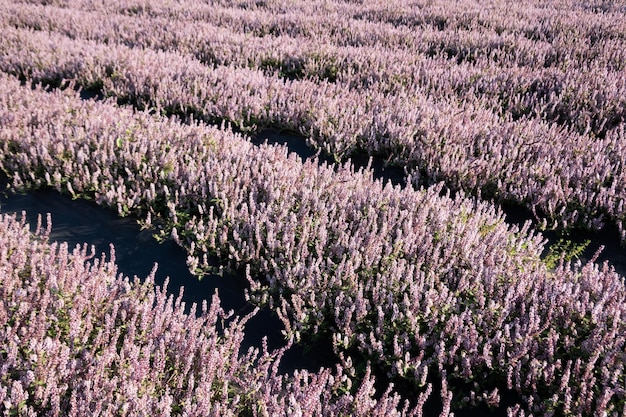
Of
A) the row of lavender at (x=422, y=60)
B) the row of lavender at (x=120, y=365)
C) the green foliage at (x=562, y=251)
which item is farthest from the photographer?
the row of lavender at (x=422, y=60)

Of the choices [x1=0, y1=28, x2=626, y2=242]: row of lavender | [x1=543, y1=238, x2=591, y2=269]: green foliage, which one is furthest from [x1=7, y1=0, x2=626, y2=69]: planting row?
[x1=543, y1=238, x2=591, y2=269]: green foliage

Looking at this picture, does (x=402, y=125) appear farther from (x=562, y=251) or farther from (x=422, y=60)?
(x=422, y=60)

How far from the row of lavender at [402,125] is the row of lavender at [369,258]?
917mm

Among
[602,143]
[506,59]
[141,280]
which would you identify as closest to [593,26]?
[506,59]

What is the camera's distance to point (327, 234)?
11.2 feet

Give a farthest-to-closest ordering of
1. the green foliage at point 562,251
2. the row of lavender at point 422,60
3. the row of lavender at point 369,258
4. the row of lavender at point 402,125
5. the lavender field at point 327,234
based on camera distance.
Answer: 1. the row of lavender at point 422,60
2. the row of lavender at point 402,125
3. the green foliage at point 562,251
4. the row of lavender at point 369,258
5. the lavender field at point 327,234

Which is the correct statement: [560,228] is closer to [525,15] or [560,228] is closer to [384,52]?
[384,52]

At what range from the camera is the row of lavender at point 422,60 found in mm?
6172

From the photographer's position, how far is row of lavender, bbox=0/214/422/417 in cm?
198

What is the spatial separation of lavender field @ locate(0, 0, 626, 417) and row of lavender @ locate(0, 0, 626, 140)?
6 centimetres

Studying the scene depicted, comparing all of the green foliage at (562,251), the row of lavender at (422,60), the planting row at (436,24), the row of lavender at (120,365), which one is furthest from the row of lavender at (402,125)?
the planting row at (436,24)

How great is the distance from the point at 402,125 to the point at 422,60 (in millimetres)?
2904

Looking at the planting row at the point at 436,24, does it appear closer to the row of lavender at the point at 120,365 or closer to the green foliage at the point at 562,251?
the green foliage at the point at 562,251

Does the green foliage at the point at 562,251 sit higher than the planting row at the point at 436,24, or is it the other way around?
the planting row at the point at 436,24
